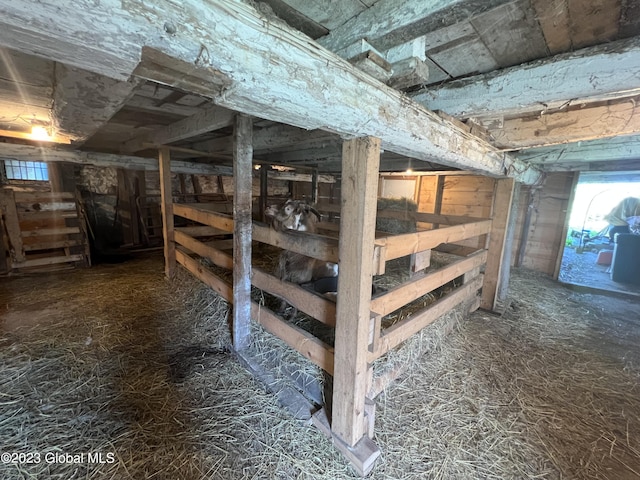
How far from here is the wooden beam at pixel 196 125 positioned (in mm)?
1742

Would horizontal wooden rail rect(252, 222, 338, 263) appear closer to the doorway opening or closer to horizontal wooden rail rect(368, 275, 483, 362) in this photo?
horizontal wooden rail rect(368, 275, 483, 362)

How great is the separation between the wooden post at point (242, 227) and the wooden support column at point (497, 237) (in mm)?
2869

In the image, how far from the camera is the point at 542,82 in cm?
107

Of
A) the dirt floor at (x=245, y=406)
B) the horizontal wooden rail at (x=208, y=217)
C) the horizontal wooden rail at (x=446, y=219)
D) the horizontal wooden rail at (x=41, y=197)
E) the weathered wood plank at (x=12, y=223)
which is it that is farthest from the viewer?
the horizontal wooden rail at (x=41, y=197)

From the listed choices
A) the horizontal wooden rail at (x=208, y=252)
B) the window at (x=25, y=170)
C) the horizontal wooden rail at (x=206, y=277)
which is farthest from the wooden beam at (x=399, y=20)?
the window at (x=25, y=170)

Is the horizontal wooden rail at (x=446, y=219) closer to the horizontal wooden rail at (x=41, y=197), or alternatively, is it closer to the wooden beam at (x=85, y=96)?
the wooden beam at (x=85, y=96)

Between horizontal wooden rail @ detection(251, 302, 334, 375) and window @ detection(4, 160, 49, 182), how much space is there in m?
5.66

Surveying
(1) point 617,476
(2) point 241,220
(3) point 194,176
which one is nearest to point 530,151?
(1) point 617,476

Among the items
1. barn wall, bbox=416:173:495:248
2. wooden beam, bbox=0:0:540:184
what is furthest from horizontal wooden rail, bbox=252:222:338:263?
barn wall, bbox=416:173:495:248

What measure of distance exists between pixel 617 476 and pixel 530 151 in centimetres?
285

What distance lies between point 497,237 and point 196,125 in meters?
3.42

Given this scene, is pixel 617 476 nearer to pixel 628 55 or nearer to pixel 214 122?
pixel 628 55

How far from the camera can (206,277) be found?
8.48ft

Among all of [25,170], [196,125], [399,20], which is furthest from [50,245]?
[399,20]
